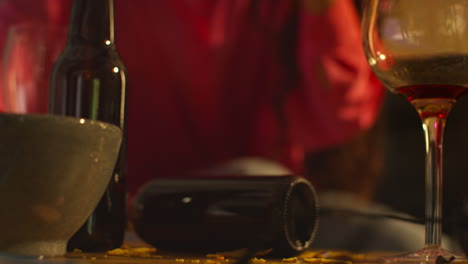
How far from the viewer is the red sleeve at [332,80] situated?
4.01ft

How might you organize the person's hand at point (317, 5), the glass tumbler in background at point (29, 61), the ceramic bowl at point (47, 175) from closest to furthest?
1. the ceramic bowl at point (47, 175)
2. the glass tumbler in background at point (29, 61)
3. the person's hand at point (317, 5)

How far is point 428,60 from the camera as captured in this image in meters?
0.41

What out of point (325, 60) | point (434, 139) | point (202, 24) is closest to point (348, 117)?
point (325, 60)

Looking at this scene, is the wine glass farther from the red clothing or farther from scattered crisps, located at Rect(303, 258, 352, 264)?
the red clothing

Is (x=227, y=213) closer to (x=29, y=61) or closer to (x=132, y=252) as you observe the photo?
(x=132, y=252)

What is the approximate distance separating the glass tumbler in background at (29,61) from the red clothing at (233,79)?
654 mm

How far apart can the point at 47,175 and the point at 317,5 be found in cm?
95

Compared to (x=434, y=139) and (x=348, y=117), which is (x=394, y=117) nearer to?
(x=348, y=117)

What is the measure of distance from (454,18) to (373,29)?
2.0 inches

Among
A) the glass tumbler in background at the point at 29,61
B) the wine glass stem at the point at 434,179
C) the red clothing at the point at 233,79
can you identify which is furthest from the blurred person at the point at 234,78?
the wine glass stem at the point at 434,179

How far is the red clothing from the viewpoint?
4.04 feet

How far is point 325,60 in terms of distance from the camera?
48.3 inches

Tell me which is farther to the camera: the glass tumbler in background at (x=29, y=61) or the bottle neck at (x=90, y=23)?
the glass tumbler in background at (x=29, y=61)

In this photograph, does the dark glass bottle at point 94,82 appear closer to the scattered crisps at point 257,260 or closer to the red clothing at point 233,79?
the scattered crisps at point 257,260
